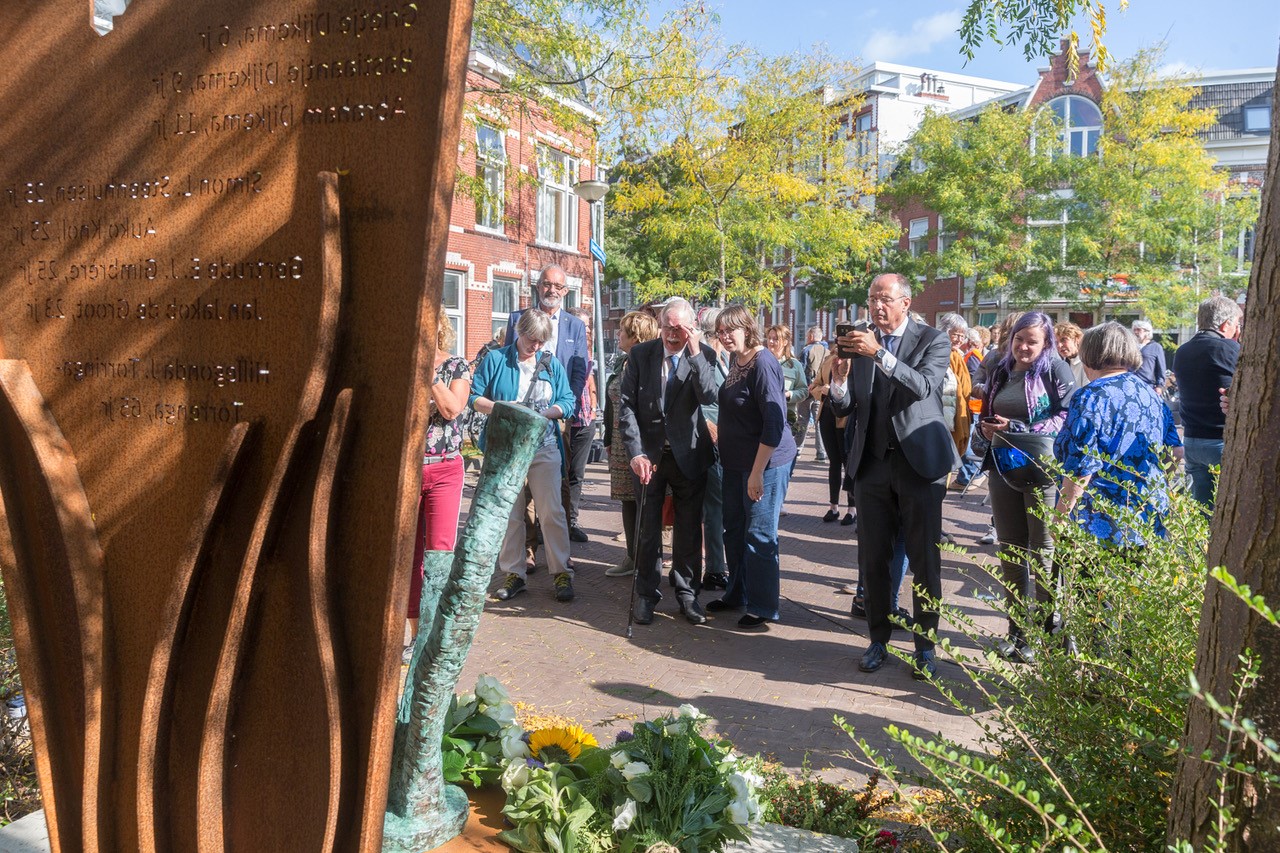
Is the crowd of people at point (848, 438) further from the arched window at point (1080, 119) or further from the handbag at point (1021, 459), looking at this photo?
the arched window at point (1080, 119)

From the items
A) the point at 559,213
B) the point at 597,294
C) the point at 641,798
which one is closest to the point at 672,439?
the point at 641,798

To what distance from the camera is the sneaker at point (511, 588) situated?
6.80 meters

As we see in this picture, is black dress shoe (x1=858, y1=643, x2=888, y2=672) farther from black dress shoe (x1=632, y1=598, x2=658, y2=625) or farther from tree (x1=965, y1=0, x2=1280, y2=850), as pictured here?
tree (x1=965, y1=0, x2=1280, y2=850)

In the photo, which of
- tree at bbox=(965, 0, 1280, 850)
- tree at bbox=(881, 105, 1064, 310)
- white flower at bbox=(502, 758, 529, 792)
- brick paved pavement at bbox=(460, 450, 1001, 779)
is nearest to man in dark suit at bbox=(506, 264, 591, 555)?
brick paved pavement at bbox=(460, 450, 1001, 779)

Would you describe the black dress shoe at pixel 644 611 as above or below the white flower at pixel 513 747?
below

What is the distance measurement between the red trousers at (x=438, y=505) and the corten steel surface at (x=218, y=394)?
9.45ft

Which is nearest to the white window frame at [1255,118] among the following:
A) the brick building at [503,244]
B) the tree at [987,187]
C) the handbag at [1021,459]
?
the tree at [987,187]

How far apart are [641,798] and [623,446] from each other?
4.62 m

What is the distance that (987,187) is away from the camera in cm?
2727

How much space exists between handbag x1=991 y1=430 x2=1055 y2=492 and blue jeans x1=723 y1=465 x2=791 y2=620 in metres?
1.24

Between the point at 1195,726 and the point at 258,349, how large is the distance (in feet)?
6.46

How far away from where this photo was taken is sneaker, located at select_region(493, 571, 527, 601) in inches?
268

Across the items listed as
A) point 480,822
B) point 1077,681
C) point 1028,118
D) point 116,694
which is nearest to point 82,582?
point 116,694

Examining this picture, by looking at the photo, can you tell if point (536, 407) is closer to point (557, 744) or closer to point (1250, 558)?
point (557, 744)
